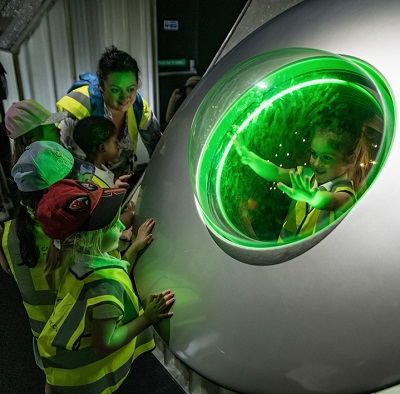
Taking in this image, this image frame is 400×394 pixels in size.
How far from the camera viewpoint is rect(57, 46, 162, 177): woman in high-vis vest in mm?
1400

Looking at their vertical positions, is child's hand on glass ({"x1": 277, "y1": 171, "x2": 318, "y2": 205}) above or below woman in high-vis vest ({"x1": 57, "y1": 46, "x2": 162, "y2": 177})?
above

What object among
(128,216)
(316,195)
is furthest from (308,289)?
(128,216)

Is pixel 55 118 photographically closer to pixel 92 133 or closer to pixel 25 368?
pixel 92 133

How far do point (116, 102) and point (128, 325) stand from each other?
2.79 ft

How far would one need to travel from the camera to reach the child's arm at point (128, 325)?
28.4 inches

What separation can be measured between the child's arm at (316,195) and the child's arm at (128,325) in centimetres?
27

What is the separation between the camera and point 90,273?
815mm

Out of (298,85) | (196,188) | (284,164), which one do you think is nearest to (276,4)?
Answer: (298,85)

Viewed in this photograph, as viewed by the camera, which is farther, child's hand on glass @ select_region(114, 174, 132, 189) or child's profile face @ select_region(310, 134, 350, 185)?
child's hand on glass @ select_region(114, 174, 132, 189)

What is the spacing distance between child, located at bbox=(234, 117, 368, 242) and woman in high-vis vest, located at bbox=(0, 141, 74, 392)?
1.53ft

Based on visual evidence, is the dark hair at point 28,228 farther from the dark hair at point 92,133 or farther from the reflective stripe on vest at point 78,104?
the reflective stripe on vest at point 78,104

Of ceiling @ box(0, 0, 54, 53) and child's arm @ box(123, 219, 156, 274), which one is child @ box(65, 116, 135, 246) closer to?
child's arm @ box(123, 219, 156, 274)

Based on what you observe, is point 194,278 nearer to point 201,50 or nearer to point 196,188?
point 196,188

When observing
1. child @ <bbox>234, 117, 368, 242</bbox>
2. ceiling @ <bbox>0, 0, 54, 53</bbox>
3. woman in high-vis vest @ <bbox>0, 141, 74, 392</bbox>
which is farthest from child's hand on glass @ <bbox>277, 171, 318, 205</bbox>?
ceiling @ <bbox>0, 0, 54, 53</bbox>
